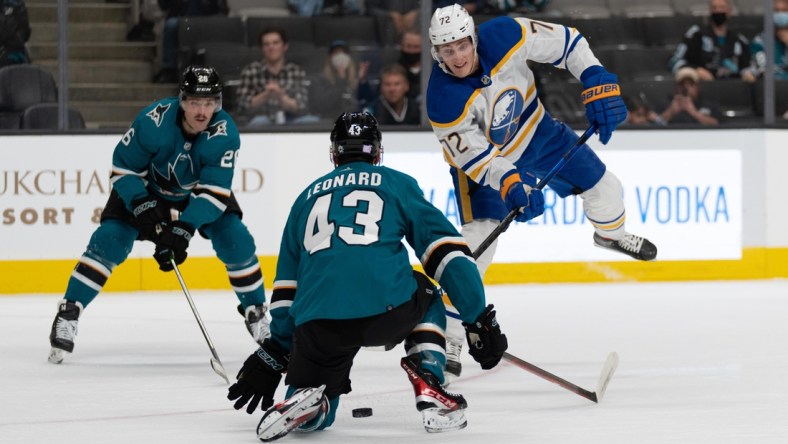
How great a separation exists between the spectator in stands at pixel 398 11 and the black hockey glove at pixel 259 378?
4071 mm

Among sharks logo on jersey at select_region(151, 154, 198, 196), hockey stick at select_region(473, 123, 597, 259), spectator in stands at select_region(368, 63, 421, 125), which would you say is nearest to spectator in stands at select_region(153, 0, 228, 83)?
spectator in stands at select_region(368, 63, 421, 125)

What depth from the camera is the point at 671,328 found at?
18.0ft

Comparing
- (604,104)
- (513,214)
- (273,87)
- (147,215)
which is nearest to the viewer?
(513,214)

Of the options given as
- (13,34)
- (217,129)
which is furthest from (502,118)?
(13,34)

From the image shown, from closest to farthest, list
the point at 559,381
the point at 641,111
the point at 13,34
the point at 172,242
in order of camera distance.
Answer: the point at 559,381, the point at 172,242, the point at 13,34, the point at 641,111

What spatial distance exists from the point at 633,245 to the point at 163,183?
1.69 metres

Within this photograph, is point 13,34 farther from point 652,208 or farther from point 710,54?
point 710,54

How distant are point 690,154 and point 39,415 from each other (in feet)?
14.6

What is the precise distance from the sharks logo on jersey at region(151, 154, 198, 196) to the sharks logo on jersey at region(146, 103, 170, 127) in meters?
0.14

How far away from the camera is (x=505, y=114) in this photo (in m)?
4.58

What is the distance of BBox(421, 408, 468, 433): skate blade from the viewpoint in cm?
325

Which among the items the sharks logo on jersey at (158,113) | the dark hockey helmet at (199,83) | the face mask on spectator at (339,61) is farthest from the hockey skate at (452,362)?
the face mask on spectator at (339,61)

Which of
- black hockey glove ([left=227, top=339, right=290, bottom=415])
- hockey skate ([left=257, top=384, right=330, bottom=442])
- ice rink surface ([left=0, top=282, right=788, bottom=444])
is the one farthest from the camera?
ice rink surface ([left=0, top=282, right=788, bottom=444])

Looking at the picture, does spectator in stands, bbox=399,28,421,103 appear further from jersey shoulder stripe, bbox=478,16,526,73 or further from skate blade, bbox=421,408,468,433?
skate blade, bbox=421,408,468,433
